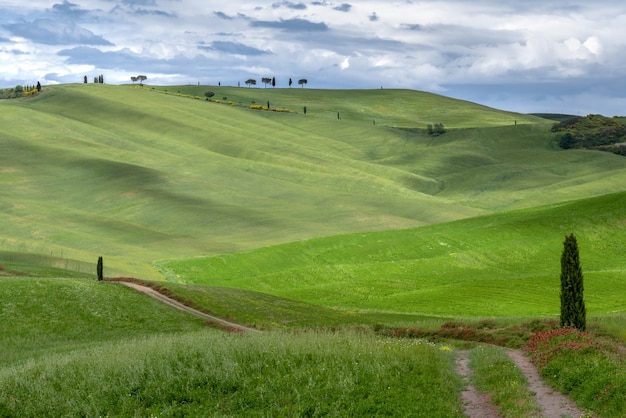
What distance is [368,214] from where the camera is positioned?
5960 inches

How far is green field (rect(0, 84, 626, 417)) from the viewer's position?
75.4 feet

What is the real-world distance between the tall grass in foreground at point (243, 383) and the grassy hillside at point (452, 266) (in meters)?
34.2

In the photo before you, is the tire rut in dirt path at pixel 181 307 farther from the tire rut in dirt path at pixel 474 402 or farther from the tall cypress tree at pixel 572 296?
the tire rut in dirt path at pixel 474 402

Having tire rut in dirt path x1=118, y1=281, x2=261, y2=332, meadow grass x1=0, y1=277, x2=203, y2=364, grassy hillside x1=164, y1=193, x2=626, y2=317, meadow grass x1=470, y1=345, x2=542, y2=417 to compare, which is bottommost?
grassy hillside x1=164, y1=193, x2=626, y2=317

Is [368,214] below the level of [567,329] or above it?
below

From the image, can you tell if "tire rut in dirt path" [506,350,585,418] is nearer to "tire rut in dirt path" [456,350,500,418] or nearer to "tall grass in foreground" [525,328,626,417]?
"tall grass in foreground" [525,328,626,417]

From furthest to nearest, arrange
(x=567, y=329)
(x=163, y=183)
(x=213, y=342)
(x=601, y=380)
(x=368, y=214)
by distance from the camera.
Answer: (x=163, y=183), (x=368, y=214), (x=567, y=329), (x=213, y=342), (x=601, y=380)

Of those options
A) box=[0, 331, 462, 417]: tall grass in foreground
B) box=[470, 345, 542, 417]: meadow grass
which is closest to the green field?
box=[0, 331, 462, 417]: tall grass in foreground

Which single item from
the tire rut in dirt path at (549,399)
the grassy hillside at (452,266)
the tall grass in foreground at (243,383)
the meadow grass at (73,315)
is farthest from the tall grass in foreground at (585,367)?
the grassy hillside at (452,266)

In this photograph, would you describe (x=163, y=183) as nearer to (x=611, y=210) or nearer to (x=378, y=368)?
(x=611, y=210)

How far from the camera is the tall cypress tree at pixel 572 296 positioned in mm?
34250

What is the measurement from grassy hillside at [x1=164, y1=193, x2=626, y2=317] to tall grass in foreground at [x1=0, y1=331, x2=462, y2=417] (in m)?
34.2

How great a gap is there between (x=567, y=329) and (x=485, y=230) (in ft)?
215

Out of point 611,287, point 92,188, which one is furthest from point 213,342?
point 92,188
